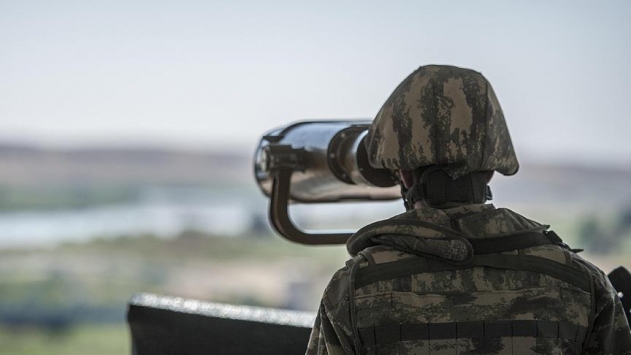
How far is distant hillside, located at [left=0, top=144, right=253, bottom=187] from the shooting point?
528cm

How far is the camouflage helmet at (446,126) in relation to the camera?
147 cm

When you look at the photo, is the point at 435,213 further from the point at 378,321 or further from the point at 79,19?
the point at 79,19

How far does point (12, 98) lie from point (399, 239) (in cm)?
402

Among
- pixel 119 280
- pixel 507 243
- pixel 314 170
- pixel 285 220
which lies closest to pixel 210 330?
pixel 285 220

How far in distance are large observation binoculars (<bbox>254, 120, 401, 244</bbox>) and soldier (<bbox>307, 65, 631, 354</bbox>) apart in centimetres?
29

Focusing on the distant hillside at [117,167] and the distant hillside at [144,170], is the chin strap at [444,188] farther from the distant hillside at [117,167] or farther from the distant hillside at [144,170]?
the distant hillside at [117,167]

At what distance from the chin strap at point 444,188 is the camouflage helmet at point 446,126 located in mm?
15

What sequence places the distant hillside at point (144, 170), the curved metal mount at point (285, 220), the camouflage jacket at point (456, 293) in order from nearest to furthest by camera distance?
the camouflage jacket at point (456, 293), the curved metal mount at point (285, 220), the distant hillside at point (144, 170)

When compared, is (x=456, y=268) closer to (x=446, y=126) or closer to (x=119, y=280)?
(x=446, y=126)

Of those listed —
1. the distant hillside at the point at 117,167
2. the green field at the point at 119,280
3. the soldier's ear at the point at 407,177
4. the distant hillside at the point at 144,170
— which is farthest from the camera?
the green field at the point at 119,280

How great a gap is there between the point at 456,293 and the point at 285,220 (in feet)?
2.04

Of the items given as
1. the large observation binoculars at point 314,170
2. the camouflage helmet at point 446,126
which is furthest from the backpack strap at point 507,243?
the large observation binoculars at point 314,170

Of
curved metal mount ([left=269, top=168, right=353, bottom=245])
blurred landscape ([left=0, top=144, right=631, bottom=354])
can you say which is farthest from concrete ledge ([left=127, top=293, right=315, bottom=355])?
blurred landscape ([left=0, top=144, right=631, bottom=354])

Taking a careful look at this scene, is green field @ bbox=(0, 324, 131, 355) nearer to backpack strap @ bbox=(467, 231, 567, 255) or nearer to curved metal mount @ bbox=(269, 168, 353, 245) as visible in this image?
curved metal mount @ bbox=(269, 168, 353, 245)
